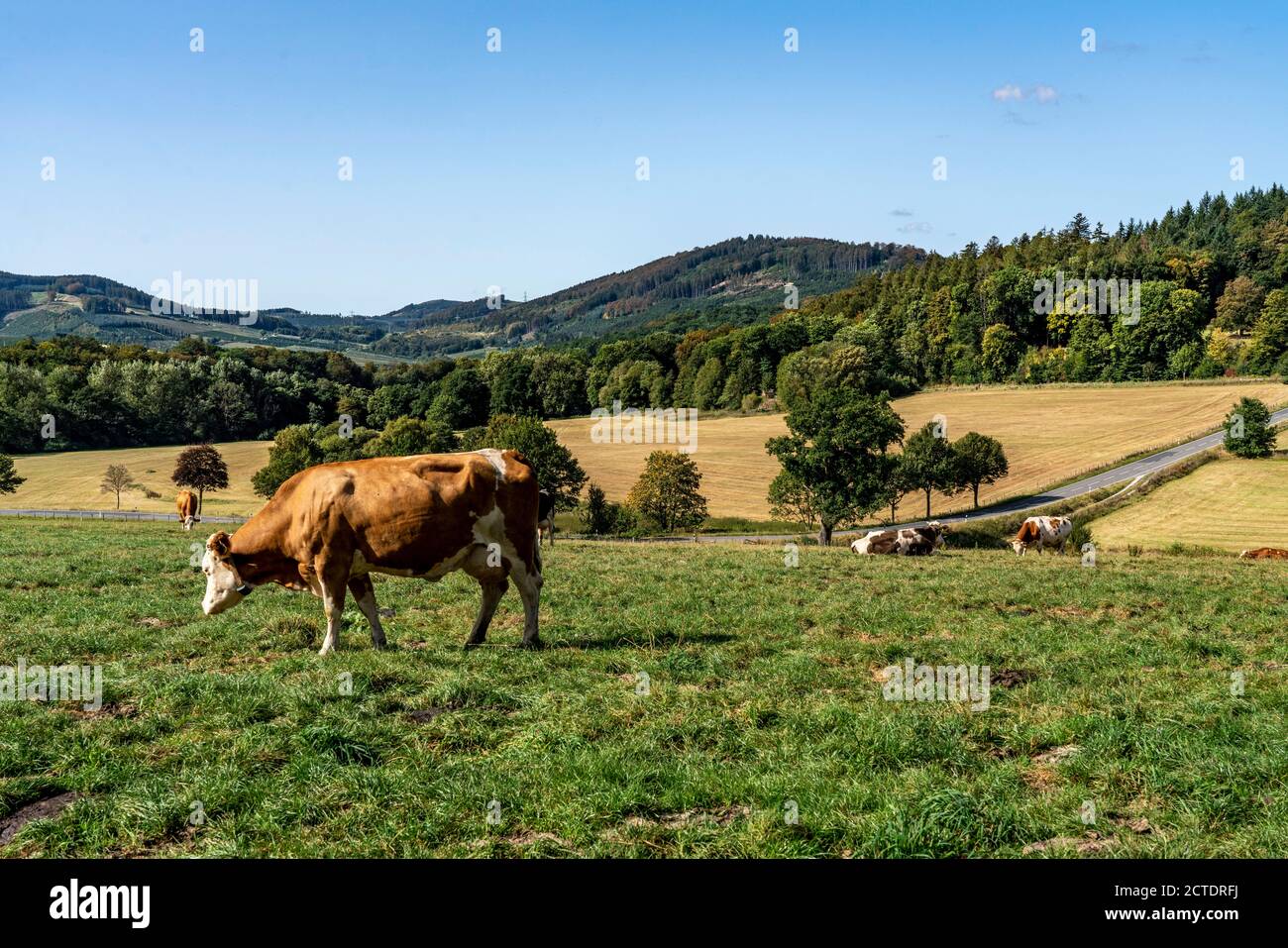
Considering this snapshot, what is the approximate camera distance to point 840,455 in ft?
201

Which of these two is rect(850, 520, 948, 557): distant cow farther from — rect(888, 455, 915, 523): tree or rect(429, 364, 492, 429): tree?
rect(429, 364, 492, 429): tree

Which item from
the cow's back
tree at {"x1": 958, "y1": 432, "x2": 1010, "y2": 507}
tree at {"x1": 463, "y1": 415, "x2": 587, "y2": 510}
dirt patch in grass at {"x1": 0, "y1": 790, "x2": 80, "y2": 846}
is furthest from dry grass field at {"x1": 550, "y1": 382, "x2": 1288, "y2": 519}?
dirt patch in grass at {"x1": 0, "y1": 790, "x2": 80, "y2": 846}

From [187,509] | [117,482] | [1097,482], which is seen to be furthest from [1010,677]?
[117,482]

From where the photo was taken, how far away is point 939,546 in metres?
35.1

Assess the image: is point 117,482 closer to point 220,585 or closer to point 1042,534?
point 1042,534

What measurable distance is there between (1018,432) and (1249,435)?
Answer: 30.7 m

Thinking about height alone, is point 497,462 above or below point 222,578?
above

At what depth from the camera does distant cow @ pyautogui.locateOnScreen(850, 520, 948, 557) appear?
32344mm

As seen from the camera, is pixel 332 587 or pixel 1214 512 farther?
pixel 1214 512

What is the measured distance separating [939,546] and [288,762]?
3081 cm

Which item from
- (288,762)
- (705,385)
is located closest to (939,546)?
(288,762)

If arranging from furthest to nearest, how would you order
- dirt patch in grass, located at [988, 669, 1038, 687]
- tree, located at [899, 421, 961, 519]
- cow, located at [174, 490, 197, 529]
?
1. tree, located at [899, 421, 961, 519]
2. cow, located at [174, 490, 197, 529]
3. dirt patch in grass, located at [988, 669, 1038, 687]

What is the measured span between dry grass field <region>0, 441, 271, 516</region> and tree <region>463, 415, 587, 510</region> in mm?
23432

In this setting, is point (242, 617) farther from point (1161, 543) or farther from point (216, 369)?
point (216, 369)
